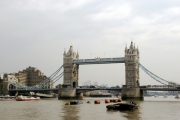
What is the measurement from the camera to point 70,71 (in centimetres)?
10356

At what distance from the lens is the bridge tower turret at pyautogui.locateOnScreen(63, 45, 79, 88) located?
103 metres

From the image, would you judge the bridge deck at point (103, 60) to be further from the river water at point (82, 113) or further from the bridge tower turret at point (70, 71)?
the river water at point (82, 113)

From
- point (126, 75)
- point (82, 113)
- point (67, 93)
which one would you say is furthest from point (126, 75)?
point (82, 113)

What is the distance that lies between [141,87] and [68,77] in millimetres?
27161

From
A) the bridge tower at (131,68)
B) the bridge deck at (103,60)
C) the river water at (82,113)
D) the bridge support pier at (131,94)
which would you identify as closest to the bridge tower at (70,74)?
the bridge deck at (103,60)

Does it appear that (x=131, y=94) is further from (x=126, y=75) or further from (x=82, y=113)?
(x=82, y=113)

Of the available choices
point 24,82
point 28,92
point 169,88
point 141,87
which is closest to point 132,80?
point 141,87

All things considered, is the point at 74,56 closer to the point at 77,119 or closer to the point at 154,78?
the point at 154,78

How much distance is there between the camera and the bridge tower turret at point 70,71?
338 feet

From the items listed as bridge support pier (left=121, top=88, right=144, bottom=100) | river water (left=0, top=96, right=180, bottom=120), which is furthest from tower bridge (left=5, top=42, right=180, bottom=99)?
river water (left=0, top=96, right=180, bottom=120)

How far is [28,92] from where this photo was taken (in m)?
115

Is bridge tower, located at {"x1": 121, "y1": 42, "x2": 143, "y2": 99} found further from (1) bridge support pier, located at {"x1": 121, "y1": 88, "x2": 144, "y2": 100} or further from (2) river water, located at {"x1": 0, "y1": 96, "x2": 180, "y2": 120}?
(2) river water, located at {"x1": 0, "y1": 96, "x2": 180, "y2": 120}

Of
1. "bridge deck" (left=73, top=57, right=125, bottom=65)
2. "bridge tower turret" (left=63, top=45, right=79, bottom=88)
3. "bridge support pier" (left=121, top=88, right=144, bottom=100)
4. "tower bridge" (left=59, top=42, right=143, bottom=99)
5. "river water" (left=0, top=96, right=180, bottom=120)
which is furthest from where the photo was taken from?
"bridge tower turret" (left=63, top=45, right=79, bottom=88)

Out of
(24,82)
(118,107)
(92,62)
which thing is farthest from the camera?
(24,82)
